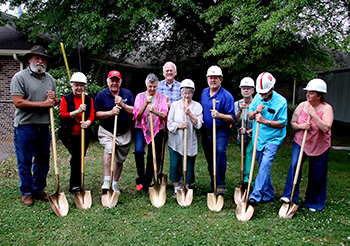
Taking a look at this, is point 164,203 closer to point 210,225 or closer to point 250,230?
point 210,225

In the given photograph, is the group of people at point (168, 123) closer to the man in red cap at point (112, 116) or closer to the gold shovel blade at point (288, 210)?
the man in red cap at point (112, 116)

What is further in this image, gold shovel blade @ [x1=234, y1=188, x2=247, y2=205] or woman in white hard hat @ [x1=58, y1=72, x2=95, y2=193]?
gold shovel blade @ [x1=234, y1=188, x2=247, y2=205]

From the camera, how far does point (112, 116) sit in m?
4.91

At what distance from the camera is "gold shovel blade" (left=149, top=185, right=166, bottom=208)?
4660mm

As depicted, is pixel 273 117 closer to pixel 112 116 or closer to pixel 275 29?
pixel 112 116

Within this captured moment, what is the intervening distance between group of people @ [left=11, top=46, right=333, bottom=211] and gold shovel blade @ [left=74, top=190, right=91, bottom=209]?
0.33 meters

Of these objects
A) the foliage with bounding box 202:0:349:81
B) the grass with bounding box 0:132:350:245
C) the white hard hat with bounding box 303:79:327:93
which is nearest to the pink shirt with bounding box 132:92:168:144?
the grass with bounding box 0:132:350:245

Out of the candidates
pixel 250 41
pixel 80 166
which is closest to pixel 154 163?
pixel 80 166

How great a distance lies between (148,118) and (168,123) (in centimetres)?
39

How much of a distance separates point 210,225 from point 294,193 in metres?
1.50

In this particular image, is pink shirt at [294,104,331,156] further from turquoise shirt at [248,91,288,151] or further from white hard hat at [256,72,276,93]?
white hard hat at [256,72,276,93]

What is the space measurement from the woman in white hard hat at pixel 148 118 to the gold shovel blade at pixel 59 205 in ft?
4.52

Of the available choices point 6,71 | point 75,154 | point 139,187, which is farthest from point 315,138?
point 6,71

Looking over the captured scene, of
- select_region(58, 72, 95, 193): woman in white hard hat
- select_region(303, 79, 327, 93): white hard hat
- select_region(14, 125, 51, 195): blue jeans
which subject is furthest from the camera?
select_region(58, 72, 95, 193): woman in white hard hat
